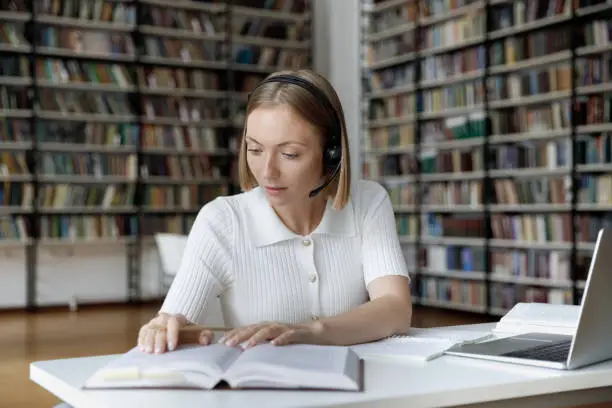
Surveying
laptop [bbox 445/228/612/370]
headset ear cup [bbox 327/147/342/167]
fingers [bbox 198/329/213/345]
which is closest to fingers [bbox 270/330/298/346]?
fingers [bbox 198/329/213/345]

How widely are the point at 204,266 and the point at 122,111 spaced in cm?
678

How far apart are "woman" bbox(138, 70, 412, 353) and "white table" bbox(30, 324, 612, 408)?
26 centimetres

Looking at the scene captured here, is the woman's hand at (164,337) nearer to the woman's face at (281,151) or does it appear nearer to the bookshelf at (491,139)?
the woman's face at (281,151)

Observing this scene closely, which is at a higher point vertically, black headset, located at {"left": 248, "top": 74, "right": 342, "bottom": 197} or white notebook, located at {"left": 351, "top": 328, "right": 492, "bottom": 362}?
black headset, located at {"left": 248, "top": 74, "right": 342, "bottom": 197}

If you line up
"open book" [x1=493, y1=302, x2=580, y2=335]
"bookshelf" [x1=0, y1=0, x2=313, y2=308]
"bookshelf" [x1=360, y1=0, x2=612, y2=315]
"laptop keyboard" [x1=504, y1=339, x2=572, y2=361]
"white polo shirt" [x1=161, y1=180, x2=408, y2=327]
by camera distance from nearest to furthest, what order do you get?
1. "laptop keyboard" [x1=504, y1=339, x2=572, y2=361]
2. "open book" [x1=493, y1=302, x2=580, y2=335]
3. "white polo shirt" [x1=161, y1=180, x2=408, y2=327]
4. "bookshelf" [x1=360, y1=0, x2=612, y2=315]
5. "bookshelf" [x1=0, y1=0, x2=313, y2=308]

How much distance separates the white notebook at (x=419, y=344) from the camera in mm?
1323

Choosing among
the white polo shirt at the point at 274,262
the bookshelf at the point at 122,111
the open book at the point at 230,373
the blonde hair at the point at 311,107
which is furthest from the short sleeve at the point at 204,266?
the bookshelf at the point at 122,111

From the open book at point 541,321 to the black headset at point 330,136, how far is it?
447 millimetres

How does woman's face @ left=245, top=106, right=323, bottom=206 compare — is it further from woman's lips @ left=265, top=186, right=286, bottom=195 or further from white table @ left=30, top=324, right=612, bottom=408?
white table @ left=30, top=324, right=612, bottom=408

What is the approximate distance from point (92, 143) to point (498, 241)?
3.94 metres

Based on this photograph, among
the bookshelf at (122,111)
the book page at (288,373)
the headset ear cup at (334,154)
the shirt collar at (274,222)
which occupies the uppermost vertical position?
the bookshelf at (122,111)

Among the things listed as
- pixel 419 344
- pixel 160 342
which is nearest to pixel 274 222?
pixel 419 344

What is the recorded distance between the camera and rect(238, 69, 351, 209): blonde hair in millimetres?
1609

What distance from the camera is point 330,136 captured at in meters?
1.68
